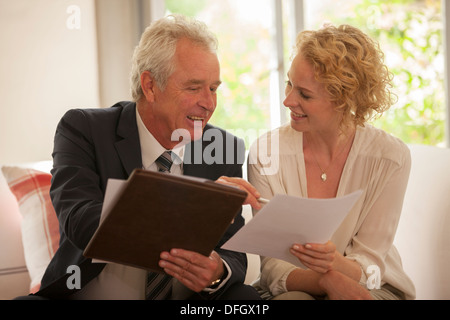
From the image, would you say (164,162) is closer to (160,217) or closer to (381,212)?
(160,217)

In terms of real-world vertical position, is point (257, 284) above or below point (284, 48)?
below

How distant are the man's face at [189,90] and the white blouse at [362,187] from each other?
228 mm

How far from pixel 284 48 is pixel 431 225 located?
1.72 meters

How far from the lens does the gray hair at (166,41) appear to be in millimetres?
1743

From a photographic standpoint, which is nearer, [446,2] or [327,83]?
[327,83]

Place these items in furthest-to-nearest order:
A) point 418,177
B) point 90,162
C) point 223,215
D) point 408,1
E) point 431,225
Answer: point 408,1
point 418,177
point 431,225
point 90,162
point 223,215

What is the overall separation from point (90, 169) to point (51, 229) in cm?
53

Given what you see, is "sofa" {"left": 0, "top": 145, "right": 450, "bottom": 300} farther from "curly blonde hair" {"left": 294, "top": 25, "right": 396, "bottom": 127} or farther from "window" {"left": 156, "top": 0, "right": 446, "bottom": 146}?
"window" {"left": 156, "top": 0, "right": 446, "bottom": 146}

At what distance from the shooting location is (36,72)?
96.8 inches

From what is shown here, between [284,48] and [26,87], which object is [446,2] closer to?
[284,48]

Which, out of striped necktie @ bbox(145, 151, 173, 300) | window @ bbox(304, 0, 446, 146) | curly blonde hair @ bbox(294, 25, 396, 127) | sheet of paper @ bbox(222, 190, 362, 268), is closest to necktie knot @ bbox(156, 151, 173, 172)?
striped necktie @ bbox(145, 151, 173, 300)

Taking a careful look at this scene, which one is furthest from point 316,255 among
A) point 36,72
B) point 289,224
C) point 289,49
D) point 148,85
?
point 289,49

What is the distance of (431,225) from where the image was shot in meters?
2.01

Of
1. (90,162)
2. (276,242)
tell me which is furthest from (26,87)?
(276,242)
